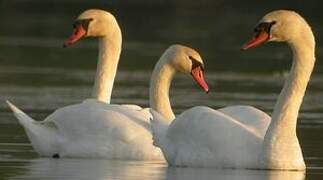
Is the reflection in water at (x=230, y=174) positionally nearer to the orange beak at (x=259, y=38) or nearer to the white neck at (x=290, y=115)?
the white neck at (x=290, y=115)

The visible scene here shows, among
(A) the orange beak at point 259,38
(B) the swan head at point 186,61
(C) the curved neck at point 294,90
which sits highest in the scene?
(A) the orange beak at point 259,38

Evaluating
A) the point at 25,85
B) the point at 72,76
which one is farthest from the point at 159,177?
the point at 72,76

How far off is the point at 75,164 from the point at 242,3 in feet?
179

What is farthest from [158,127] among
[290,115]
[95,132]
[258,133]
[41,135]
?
[41,135]

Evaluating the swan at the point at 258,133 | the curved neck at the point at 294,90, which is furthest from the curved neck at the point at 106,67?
the curved neck at the point at 294,90

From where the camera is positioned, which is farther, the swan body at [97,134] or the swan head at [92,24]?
the swan head at [92,24]

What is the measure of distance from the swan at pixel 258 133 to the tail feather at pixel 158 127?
40mm

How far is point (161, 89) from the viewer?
19.9 m

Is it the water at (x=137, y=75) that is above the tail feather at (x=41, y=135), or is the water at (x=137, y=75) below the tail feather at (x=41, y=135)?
below

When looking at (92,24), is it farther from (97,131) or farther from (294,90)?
(294,90)

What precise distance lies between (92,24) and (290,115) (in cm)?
427

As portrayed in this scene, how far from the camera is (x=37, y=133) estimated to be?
19.3 m

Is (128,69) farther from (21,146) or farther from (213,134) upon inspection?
(213,134)

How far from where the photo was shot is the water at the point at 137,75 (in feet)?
57.7
